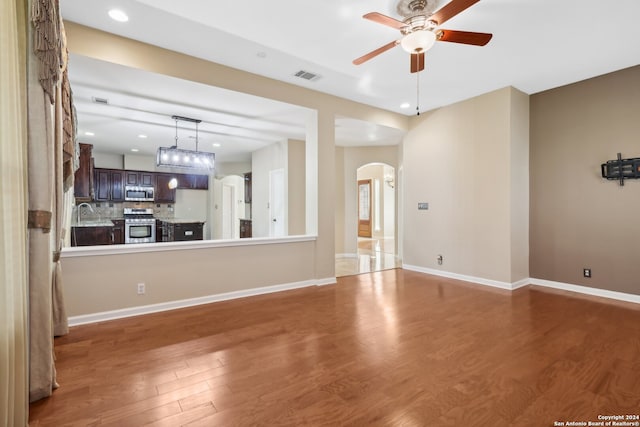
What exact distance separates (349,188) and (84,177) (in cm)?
561

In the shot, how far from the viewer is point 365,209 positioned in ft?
41.7

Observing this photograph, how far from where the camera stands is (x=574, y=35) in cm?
323

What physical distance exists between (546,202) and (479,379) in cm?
377

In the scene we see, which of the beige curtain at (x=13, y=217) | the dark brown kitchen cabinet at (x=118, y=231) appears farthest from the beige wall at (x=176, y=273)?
the dark brown kitchen cabinet at (x=118, y=231)

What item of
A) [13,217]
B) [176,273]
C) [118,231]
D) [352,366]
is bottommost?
[352,366]

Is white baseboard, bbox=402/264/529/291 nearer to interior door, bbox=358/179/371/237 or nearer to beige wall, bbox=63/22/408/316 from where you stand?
beige wall, bbox=63/22/408/316

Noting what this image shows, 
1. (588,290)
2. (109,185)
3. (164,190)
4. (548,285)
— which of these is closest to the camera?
(588,290)

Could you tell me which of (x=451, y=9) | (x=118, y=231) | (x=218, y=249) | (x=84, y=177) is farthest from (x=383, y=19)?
(x=118, y=231)

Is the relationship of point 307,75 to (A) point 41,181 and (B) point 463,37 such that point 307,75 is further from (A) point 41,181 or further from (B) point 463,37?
(A) point 41,181

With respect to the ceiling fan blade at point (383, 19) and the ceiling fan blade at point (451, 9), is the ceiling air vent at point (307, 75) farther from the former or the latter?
the ceiling fan blade at point (451, 9)

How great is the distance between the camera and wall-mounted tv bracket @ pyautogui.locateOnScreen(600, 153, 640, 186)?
3.89 m

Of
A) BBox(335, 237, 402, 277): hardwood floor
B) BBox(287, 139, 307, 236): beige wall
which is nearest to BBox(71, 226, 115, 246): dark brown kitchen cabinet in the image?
BBox(287, 139, 307, 236): beige wall

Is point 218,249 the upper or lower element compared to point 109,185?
lower

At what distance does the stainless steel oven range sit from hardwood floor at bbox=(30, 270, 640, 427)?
616 centimetres
